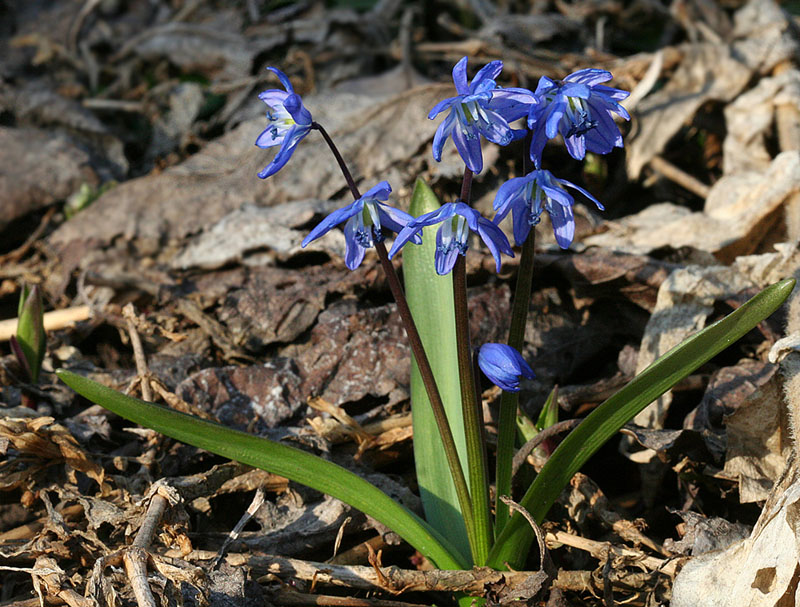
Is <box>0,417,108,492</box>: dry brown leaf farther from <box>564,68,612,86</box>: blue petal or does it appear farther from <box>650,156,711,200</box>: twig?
<box>650,156,711,200</box>: twig

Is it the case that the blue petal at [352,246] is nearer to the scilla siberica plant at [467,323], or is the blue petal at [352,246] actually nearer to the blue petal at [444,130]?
the scilla siberica plant at [467,323]

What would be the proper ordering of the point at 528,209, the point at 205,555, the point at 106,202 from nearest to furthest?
the point at 528,209 < the point at 205,555 < the point at 106,202

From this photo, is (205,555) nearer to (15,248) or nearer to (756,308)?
(756,308)

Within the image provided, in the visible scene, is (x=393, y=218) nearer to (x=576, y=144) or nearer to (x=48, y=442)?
(x=576, y=144)

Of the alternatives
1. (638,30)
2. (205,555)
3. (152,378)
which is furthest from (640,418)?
(638,30)

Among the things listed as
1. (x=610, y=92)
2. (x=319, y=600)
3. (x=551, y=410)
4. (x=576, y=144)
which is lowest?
(x=319, y=600)

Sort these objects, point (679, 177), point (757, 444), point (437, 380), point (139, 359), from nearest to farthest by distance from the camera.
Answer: point (757, 444), point (437, 380), point (139, 359), point (679, 177)

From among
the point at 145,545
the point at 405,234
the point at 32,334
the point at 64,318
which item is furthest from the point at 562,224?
the point at 64,318

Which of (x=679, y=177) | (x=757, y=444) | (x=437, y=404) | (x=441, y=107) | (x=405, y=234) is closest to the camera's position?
(x=441, y=107)
